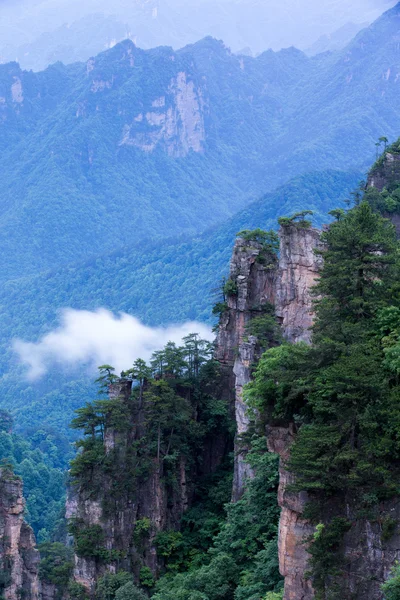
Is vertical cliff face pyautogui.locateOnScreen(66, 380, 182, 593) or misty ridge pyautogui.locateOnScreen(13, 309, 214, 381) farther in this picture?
misty ridge pyautogui.locateOnScreen(13, 309, 214, 381)

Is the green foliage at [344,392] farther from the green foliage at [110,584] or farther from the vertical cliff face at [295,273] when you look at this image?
the green foliage at [110,584]

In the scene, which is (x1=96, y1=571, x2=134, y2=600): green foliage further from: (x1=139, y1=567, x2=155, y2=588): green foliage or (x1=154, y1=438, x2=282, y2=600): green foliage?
(x1=154, y1=438, x2=282, y2=600): green foliage

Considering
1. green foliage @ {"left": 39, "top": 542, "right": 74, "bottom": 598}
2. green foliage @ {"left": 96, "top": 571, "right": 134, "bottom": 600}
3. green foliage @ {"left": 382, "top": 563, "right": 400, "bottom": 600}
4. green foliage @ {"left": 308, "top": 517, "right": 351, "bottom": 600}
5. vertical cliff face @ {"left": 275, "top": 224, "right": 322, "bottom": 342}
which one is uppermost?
vertical cliff face @ {"left": 275, "top": 224, "right": 322, "bottom": 342}

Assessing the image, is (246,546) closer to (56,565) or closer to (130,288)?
(56,565)

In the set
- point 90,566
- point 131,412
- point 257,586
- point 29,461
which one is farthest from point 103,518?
point 29,461

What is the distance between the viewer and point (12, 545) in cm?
5109

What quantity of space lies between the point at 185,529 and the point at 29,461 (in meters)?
45.5

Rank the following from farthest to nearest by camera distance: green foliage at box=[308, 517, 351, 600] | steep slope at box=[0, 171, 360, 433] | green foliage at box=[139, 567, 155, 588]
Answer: steep slope at box=[0, 171, 360, 433] → green foliage at box=[139, 567, 155, 588] → green foliage at box=[308, 517, 351, 600]

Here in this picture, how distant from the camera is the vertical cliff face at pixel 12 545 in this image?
5066 centimetres

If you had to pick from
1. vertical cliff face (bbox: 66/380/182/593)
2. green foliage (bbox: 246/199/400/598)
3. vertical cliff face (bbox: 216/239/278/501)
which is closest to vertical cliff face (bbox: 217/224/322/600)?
vertical cliff face (bbox: 216/239/278/501)

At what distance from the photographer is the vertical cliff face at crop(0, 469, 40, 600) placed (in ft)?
166

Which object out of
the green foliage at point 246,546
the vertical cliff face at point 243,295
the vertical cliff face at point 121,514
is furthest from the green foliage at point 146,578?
the vertical cliff face at point 243,295

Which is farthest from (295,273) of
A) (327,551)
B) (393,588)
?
(393,588)

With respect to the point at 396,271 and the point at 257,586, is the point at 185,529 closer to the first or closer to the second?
the point at 257,586
